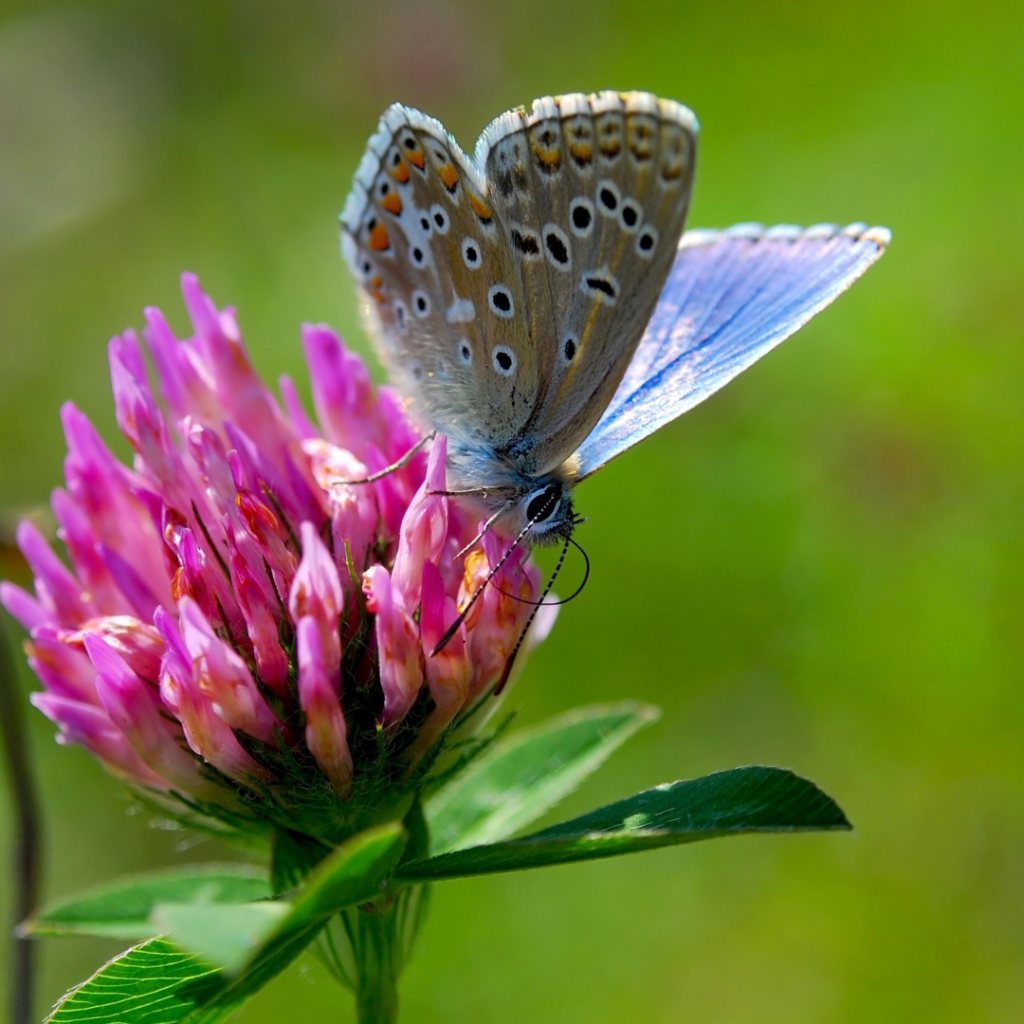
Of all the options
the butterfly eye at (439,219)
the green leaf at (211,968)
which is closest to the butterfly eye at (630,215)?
the butterfly eye at (439,219)

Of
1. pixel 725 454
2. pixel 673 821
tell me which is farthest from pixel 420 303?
pixel 725 454

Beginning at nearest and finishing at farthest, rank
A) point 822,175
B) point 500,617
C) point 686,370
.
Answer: point 500,617 < point 686,370 < point 822,175

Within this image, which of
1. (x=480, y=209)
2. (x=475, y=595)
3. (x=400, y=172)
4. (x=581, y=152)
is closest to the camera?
(x=475, y=595)

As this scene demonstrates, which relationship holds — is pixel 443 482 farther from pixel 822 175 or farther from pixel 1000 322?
pixel 822 175

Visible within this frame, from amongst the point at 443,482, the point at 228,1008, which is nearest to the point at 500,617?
the point at 443,482

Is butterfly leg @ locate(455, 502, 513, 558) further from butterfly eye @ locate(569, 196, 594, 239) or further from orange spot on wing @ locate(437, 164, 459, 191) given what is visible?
orange spot on wing @ locate(437, 164, 459, 191)

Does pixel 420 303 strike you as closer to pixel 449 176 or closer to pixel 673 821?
pixel 449 176
